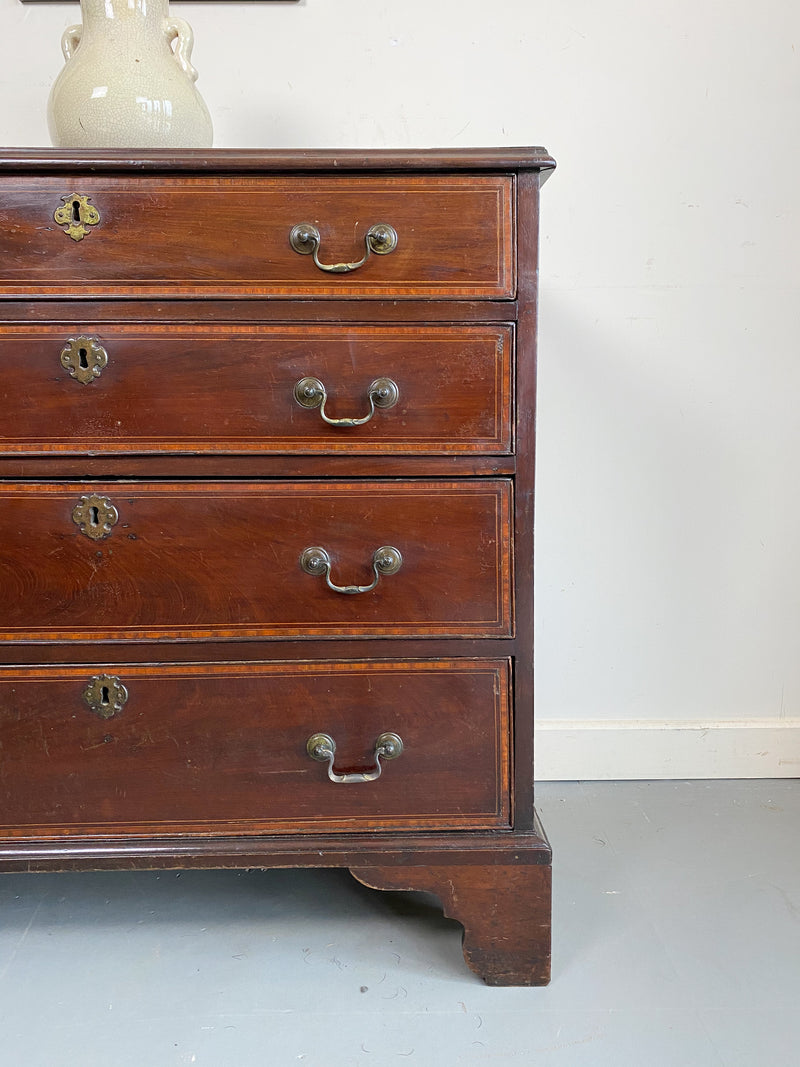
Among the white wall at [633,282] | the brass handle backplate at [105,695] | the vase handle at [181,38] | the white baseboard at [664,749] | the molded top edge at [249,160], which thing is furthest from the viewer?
the white baseboard at [664,749]

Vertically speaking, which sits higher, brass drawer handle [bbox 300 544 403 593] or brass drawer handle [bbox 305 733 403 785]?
brass drawer handle [bbox 300 544 403 593]

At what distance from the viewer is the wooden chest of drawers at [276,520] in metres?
1.14

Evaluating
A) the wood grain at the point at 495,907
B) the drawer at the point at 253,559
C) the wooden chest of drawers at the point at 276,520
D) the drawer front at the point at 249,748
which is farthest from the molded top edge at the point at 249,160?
the wood grain at the point at 495,907

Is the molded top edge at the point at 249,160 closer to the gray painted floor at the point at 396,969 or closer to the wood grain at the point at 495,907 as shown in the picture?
the wood grain at the point at 495,907

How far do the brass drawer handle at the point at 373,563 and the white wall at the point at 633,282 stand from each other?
75cm

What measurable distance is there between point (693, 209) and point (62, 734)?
1.54 m

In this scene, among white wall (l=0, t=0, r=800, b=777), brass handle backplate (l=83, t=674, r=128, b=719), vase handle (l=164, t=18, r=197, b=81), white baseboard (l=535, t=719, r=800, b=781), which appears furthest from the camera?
white baseboard (l=535, t=719, r=800, b=781)

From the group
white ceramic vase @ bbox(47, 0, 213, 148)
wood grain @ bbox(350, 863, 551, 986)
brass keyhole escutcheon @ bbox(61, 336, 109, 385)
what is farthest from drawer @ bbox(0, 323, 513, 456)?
wood grain @ bbox(350, 863, 551, 986)

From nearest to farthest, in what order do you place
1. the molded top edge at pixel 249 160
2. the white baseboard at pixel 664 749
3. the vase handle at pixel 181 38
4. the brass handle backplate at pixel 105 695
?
1. the molded top edge at pixel 249 160
2. the brass handle backplate at pixel 105 695
3. the vase handle at pixel 181 38
4. the white baseboard at pixel 664 749

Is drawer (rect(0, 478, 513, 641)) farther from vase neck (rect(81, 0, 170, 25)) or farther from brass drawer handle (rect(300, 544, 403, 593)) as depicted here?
vase neck (rect(81, 0, 170, 25))

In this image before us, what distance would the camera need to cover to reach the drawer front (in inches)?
48.2

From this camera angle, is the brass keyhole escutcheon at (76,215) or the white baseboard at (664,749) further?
the white baseboard at (664,749)

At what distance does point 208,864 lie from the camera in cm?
124

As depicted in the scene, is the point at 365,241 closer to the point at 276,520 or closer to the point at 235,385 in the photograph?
the point at 235,385
